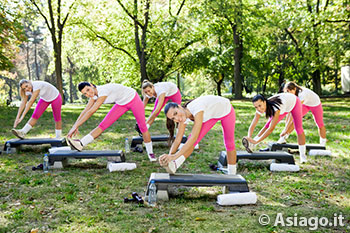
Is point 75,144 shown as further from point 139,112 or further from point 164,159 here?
point 164,159

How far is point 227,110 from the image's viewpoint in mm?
4797

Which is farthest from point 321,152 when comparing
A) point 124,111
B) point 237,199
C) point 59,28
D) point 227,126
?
point 59,28

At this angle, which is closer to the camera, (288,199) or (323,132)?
(288,199)

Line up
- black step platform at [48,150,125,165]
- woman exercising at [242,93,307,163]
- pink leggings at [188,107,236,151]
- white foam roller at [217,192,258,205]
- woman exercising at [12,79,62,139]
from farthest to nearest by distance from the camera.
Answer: woman exercising at [12,79,62,139] < black step platform at [48,150,125,165] < woman exercising at [242,93,307,163] < pink leggings at [188,107,236,151] < white foam roller at [217,192,258,205]

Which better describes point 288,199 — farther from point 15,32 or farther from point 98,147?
point 15,32

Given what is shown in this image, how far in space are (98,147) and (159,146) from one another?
166 centimetres

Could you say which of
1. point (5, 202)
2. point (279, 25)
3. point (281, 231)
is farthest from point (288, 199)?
point (279, 25)

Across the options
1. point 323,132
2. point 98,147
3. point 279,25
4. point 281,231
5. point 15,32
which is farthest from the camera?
point 279,25

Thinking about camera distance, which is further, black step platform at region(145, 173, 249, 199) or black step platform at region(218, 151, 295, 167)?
black step platform at region(218, 151, 295, 167)

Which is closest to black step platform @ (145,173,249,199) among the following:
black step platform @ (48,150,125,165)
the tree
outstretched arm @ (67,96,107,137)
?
black step platform @ (48,150,125,165)

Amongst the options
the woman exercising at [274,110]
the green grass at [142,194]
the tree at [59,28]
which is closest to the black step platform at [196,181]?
the green grass at [142,194]

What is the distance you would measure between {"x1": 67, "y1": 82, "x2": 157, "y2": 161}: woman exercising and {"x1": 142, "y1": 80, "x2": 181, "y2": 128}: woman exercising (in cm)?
56

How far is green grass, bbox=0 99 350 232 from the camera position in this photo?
11.9 ft

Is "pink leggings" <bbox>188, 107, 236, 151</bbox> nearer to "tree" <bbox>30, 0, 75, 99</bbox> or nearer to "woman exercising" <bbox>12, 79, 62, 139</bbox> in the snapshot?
"woman exercising" <bbox>12, 79, 62, 139</bbox>
